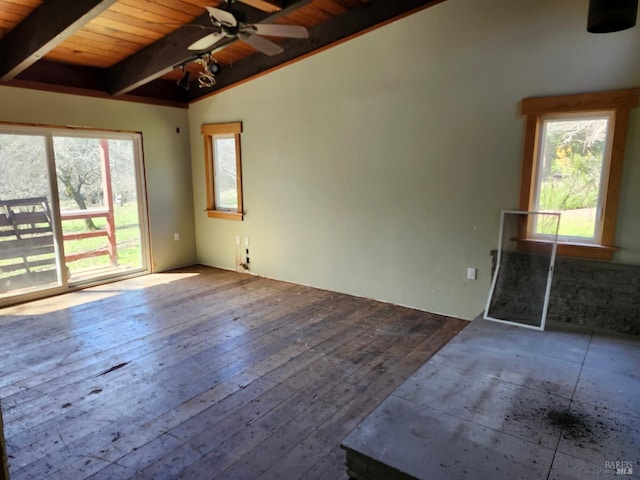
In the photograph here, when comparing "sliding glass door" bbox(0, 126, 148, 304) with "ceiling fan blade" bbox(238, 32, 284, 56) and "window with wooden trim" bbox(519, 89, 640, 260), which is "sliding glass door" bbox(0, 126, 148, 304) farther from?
"window with wooden trim" bbox(519, 89, 640, 260)

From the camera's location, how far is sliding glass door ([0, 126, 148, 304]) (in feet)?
14.5

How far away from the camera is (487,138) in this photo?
11.8ft

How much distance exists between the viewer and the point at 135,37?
165 inches

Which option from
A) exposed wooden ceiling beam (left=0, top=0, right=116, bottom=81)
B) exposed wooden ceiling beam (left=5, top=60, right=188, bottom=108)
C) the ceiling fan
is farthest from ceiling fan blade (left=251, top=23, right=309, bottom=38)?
exposed wooden ceiling beam (left=5, top=60, right=188, bottom=108)

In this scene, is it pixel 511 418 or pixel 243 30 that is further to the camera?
pixel 243 30

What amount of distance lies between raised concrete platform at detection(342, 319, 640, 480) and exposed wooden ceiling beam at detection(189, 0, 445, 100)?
3087mm

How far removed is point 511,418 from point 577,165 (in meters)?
2.20

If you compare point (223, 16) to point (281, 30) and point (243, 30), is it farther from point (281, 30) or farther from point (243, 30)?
point (281, 30)

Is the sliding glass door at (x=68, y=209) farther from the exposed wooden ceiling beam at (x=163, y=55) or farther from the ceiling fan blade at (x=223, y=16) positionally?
the ceiling fan blade at (x=223, y=16)

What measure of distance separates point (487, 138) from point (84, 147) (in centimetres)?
455

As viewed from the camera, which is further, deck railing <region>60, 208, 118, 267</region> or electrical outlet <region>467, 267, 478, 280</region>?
deck railing <region>60, 208, 118, 267</region>

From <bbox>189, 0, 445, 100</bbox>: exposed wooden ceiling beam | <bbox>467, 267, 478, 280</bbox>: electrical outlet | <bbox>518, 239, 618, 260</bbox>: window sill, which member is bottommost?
<bbox>467, 267, 478, 280</bbox>: electrical outlet

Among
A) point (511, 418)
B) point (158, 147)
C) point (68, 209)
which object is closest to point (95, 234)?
point (68, 209)

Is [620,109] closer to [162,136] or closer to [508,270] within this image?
[508,270]
